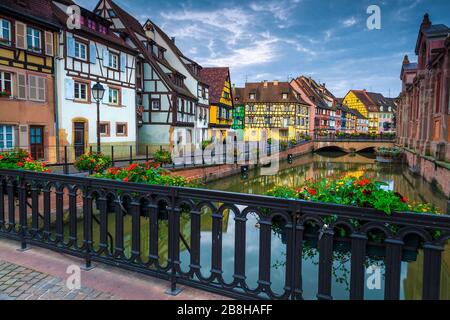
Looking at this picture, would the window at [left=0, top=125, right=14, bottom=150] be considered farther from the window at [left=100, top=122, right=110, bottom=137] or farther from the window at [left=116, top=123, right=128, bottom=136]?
the window at [left=116, top=123, right=128, bottom=136]

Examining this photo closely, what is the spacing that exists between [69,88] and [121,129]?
5.90m

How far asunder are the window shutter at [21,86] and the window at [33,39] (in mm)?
1689

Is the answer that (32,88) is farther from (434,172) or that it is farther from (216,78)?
(216,78)

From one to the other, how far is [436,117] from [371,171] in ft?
43.8

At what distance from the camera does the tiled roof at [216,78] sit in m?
43.7

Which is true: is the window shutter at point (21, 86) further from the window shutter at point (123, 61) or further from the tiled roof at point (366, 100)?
the tiled roof at point (366, 100)

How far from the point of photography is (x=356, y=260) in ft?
8.82

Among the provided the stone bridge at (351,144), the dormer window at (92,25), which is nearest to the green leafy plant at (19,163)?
the dormer window at (92,25)

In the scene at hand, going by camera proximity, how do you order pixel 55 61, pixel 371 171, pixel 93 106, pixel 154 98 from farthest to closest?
pixel 371 171 → pixel 154 98 → pixel 93 106 → pixel 55 61

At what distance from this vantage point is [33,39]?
60.1ft

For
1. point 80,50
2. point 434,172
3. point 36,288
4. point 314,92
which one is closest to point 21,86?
point 80,50
